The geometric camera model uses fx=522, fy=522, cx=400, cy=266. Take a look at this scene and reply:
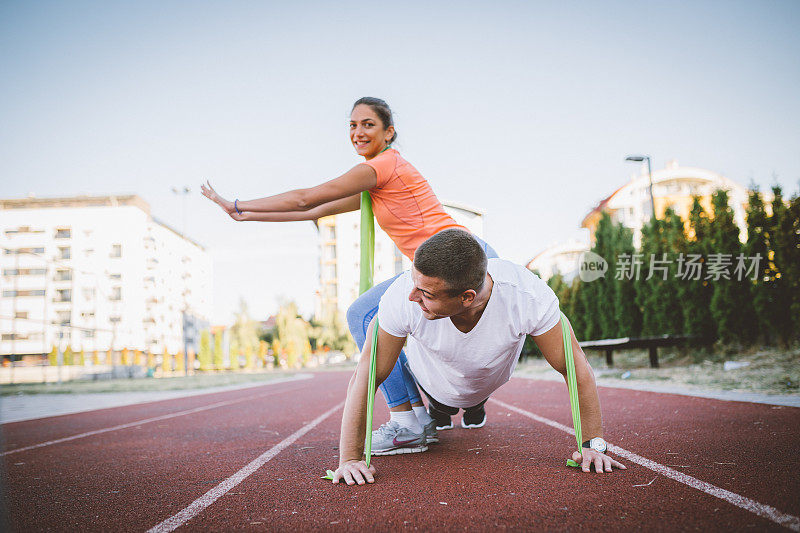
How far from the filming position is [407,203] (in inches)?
127

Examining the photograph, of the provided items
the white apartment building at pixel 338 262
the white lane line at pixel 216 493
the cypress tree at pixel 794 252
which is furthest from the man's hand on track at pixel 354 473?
the white apartment building at pixel 338 262

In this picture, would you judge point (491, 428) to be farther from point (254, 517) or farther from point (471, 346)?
point (254, 517)

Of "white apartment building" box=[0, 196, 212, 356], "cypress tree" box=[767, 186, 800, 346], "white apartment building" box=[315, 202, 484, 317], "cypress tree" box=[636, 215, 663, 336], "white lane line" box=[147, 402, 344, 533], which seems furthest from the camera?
"white apartment building" box=[315, 202, 484, 317]

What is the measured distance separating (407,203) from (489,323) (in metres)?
0.99

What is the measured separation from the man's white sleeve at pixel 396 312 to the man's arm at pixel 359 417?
5 centimetres

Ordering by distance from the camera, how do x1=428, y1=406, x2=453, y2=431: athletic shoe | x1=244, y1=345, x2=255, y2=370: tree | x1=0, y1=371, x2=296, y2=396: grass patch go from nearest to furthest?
x1=428, y1=406, x2=453, y2=431: athletic shoe → x1=0, y1=371, x2=296, y2=396: grass patch → x1=244, y1=345, x2=255, y2=370: tree

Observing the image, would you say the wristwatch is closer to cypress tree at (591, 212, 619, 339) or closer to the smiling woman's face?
the smiling woman's face

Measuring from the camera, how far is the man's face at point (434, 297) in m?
2.25

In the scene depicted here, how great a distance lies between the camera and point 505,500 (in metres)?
2.33

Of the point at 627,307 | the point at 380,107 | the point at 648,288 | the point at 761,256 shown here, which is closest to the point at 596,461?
the point at 380,107

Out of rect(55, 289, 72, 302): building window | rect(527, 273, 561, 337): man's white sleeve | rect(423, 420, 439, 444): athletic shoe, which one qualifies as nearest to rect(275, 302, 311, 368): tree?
rect(55, 289, 72, 302): building window

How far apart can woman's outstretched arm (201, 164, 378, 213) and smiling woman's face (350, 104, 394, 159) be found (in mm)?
323

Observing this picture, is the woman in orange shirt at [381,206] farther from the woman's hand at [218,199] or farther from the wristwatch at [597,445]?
the wristwatch at [597,445]

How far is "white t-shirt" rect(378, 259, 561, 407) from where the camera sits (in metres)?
2.56
